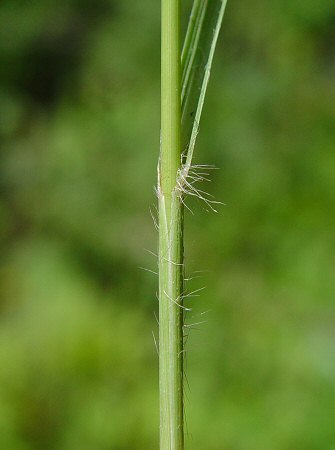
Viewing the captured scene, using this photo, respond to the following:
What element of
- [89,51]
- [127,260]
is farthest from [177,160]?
[89,51]

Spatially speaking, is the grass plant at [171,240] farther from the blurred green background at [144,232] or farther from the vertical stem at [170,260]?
the blurred green background at [144,232]

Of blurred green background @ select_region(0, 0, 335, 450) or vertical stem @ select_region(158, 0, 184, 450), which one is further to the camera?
blurred green background @ select_region(0, 0, 335, 450)

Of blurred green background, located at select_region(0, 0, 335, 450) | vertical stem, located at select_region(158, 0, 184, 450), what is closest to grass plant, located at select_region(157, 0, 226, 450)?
vertical stem, located at select_region(158, 0, 184, 450)

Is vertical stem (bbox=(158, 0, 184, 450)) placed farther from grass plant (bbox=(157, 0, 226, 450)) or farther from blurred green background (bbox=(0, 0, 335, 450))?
blurred green background (bbox=(0, 0, 335, 450))

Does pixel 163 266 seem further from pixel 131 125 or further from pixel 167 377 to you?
pixel 131 125

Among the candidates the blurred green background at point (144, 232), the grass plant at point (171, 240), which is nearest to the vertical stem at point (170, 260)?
the grass plant at point (171, 240)
